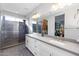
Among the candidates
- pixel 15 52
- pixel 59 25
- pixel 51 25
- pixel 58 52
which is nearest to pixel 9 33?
pixel 15 52

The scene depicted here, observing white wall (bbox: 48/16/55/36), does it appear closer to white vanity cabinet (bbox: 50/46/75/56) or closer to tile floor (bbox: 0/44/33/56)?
white vanity cabinet (bbox: 50/46/75/56)

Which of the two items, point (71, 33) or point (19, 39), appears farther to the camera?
point (19, 39)

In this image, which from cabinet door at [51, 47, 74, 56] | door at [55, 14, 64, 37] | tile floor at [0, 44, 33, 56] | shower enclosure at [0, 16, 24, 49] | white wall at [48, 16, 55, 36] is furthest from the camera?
shower enclosure at [0, 16, 24, 49]

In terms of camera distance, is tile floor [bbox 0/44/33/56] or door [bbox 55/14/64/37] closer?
door [bbox 55/14/64/37]

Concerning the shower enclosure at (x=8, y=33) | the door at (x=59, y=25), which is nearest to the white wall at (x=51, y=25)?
the door at (x=59, y=25)

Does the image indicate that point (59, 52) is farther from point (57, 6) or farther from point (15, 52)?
point (15, 52)

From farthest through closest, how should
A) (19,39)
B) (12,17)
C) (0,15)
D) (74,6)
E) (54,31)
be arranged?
(19,39), (12,17), (0,15), (54,31), (74,6)

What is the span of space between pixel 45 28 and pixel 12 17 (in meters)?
2.68

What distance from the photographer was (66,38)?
2361 mm

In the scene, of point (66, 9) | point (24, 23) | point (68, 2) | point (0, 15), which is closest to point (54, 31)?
point (66, 9)

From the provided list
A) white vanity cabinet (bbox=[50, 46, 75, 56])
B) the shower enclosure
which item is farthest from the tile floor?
white vanity cabinet (bbox=[50, 46, 75, 56])

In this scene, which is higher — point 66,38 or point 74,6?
point 74,6

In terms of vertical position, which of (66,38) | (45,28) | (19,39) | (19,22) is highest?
(19,22)

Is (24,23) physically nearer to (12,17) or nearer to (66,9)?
(12,17)
